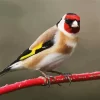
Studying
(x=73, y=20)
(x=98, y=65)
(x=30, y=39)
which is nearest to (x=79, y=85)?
(x=98, y=65)

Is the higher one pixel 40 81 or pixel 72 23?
pixel 72 23

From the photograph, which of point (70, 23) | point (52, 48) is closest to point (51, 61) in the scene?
point (52, 48)

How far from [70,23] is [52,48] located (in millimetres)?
116

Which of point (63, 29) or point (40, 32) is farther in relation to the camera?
point (40, 32)

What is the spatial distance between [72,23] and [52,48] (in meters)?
0.12

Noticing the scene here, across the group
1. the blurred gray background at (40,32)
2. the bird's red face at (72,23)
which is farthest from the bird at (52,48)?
the blurred gray background at (40,32)

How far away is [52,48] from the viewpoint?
148 centimetres

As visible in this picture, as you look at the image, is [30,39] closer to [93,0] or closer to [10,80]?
[10,80]

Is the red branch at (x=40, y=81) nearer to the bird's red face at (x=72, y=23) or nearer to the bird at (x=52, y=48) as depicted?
the bird at (x=52, y=48)

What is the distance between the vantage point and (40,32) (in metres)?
1.66

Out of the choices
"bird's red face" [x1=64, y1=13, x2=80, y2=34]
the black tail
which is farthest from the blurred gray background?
"bird's red face" [x1=64, y1=13, x2=80, y2=34]

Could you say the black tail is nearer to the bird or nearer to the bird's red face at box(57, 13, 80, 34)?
the bird

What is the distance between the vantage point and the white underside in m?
1.46

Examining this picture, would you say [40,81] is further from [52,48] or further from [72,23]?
[72,23]
